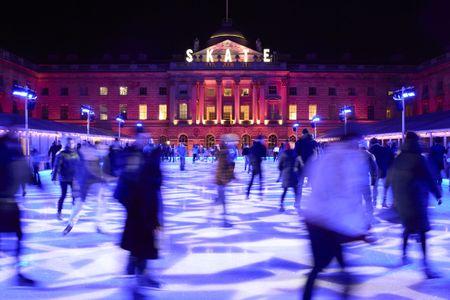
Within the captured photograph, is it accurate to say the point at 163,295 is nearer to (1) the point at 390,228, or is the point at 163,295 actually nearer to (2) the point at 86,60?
(1) the point at 390,228

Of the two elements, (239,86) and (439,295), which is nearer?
(439,295)

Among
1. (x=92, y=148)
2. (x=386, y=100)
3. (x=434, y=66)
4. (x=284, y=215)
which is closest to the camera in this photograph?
(x=92, y=148)

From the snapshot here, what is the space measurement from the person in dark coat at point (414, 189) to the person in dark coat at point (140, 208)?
2971 millimetres

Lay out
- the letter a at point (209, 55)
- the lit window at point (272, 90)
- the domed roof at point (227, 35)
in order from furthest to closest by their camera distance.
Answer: the domed roof at point (227, 35)
the letter a at point (209, 55)
the lit window at point (272, 90)

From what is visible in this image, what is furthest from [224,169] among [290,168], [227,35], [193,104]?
[227,35]

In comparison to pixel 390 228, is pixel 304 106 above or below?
above

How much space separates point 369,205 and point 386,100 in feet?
191

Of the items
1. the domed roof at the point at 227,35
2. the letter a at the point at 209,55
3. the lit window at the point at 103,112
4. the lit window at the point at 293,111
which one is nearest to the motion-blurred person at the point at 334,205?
the lit window at the point at 293,111

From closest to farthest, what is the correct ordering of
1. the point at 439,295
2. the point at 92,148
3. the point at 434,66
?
the point at 439,295 → the point at 92,148 → the point at 434,66

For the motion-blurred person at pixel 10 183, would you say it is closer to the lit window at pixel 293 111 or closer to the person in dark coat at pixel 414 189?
the person in dark coat at pixel 414 189

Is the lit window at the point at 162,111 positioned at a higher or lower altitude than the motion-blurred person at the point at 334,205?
higher

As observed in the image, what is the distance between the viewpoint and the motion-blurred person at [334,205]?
4.09 meters

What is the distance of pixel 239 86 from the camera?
64.4m

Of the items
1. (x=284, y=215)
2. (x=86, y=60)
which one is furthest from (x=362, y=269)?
(x=86, y=60)
